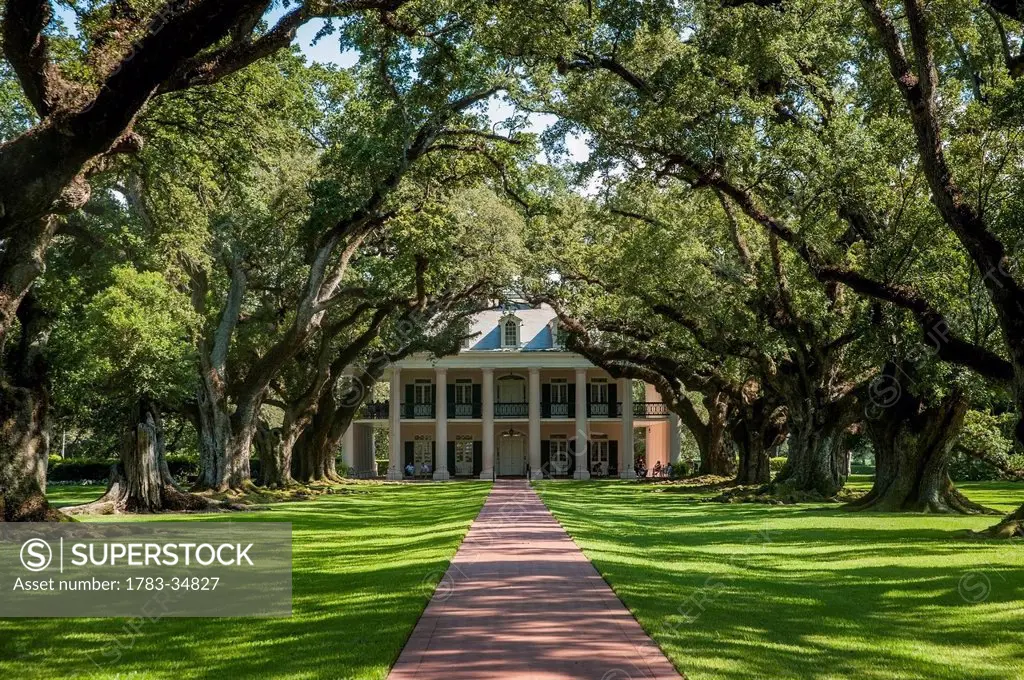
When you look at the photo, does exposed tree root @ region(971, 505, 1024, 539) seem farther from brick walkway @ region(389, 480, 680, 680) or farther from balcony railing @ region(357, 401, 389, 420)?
balcony railing @ region(357, 401, 389, 420)

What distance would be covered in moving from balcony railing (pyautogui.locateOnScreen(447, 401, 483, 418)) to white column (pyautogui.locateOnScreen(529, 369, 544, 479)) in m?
3.51

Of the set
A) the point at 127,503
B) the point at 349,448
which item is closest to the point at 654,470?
the point at 349,448

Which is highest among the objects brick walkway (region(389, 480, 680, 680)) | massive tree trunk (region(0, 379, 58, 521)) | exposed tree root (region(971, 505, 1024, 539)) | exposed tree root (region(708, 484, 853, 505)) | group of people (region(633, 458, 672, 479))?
massive tree trunk (region(0, 379, 58, 521))

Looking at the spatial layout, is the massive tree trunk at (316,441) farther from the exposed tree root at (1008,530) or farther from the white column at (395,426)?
the exposed tree root at (1008,530)

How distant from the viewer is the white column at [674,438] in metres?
54.6

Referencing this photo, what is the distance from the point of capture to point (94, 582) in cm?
1217

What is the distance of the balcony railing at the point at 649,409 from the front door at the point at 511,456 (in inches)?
259

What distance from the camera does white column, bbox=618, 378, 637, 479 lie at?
2103 inches

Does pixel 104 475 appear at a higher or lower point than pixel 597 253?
lower

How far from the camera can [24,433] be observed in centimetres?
1758

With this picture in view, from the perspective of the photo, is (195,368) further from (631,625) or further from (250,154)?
(631,625)

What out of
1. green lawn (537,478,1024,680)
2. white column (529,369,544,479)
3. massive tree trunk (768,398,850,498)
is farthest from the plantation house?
green lawn (537,478,1024,680)

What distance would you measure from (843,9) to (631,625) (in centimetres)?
1341

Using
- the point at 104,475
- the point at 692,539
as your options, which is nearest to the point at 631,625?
the point at 692,539
